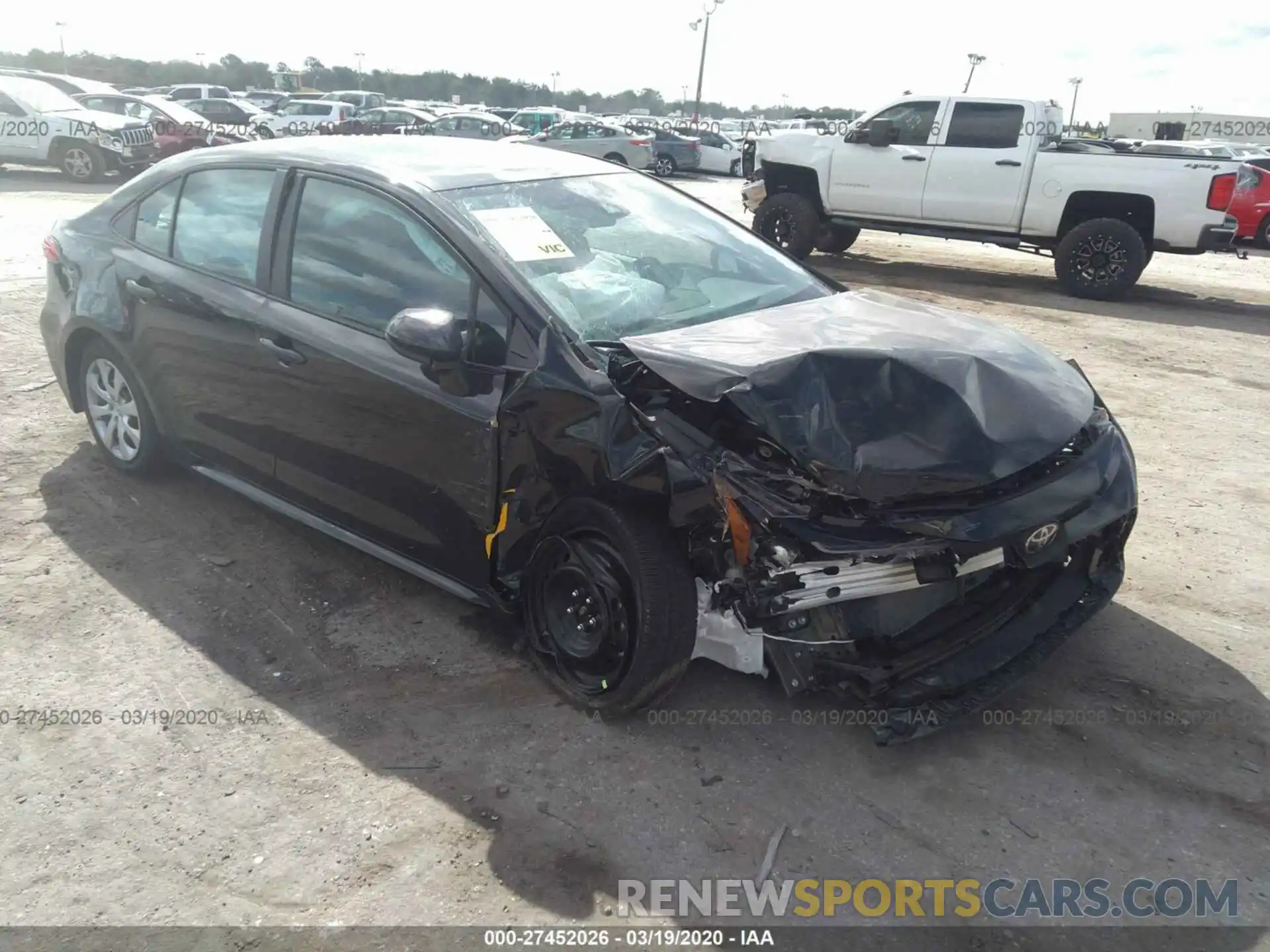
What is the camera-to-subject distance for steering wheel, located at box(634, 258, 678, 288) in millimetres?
3709

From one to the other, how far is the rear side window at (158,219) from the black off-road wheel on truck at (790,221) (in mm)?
8740

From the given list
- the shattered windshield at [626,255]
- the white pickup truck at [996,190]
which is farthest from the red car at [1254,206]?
the shattered windshield at [626,255]

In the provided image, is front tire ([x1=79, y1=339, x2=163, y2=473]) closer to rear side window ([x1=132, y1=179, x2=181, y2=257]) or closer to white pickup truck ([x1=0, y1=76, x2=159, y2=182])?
rear side window ([x1=132, y1=179, x2=181, y2=257])

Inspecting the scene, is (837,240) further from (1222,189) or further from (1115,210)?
(1222,189)

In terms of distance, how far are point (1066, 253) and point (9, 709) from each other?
419 inches

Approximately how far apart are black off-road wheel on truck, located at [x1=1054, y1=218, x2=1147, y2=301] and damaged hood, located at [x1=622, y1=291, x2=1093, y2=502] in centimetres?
824

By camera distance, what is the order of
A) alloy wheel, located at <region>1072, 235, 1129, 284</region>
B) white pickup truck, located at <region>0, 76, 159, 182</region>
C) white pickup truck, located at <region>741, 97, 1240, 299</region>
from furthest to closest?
white pickup truck, located at <region>0, 76, 159, 182</region>
alloy wheel, located at <region>1072, 235, 1129, 284</region>
white pickup truck, located at <region>741, 97, 1240, 299</region>

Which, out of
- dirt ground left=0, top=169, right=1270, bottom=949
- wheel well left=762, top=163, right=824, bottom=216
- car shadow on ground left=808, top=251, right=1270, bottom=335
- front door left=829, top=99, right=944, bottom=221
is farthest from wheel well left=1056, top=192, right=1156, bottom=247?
dirt ground left=0, top=169, right=1270, bottom=949

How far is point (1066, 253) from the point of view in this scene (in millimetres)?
10789

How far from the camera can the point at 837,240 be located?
1335cm

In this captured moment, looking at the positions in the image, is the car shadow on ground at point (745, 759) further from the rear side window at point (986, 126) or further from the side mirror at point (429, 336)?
the rear side window at point (986, 126)

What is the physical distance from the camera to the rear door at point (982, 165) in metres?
11.0

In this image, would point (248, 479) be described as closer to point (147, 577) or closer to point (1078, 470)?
point (147, 577)

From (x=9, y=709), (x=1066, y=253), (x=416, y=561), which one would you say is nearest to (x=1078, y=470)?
(x=416, y=561)
